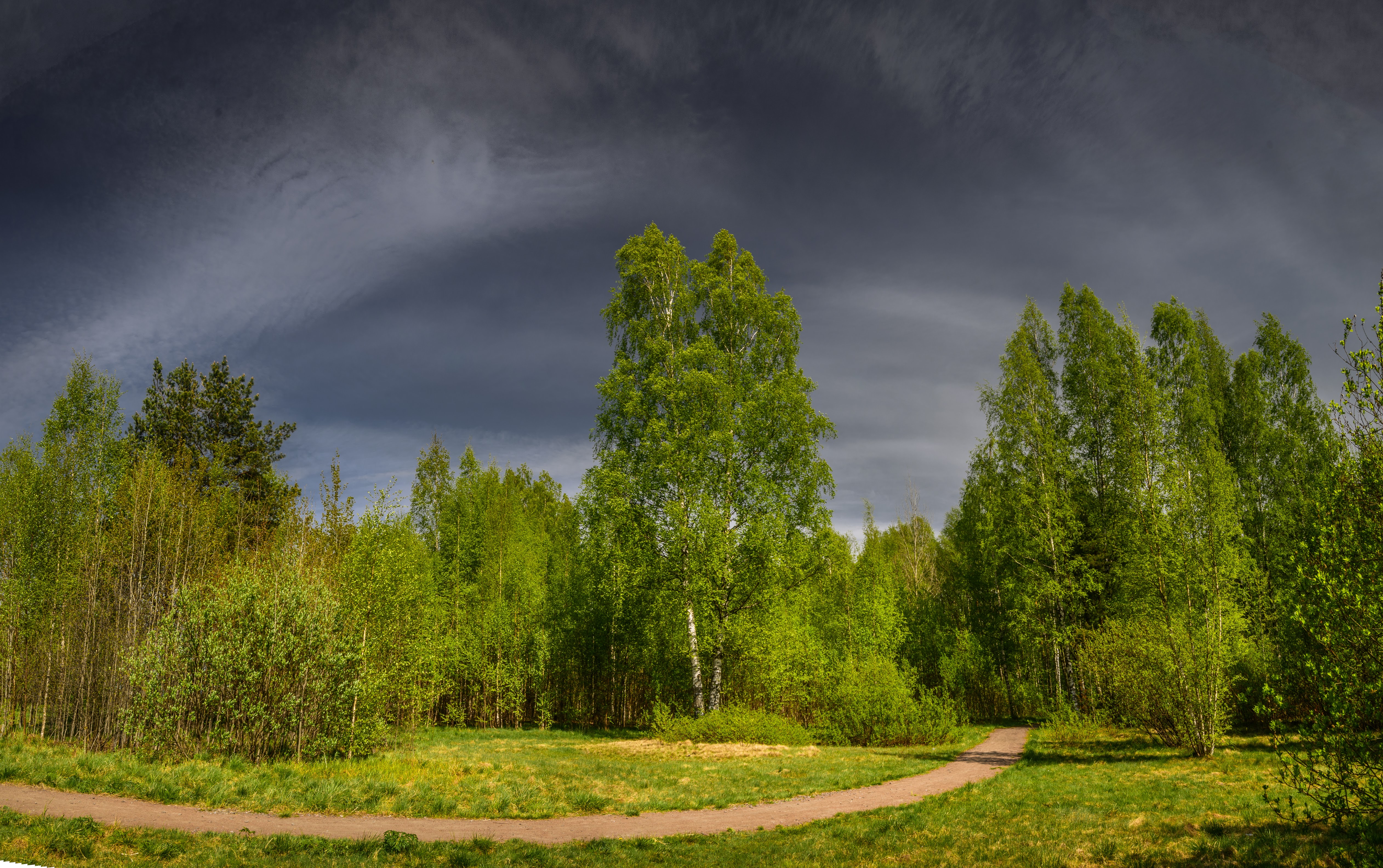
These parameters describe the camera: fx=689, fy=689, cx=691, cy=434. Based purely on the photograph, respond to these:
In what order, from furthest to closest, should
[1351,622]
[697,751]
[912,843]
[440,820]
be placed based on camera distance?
1. [697,751]
2. [440,820]
3. [912,843]
4. [1351,622]

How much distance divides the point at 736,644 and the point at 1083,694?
50.6ft

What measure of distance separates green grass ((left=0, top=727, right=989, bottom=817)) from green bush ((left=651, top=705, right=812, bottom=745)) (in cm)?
172

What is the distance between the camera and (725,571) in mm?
23656

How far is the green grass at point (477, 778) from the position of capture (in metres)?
11.6

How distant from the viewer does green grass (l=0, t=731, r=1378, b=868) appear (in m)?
7.84

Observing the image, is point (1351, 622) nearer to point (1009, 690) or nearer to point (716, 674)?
point (716, 674)

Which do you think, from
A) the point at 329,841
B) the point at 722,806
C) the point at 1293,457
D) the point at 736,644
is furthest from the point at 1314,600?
the point at 1293,457

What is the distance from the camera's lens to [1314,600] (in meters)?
7.37

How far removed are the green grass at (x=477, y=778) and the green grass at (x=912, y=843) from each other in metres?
2.74

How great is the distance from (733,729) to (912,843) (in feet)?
44.7

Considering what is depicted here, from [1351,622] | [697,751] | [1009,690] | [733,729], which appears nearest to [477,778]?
[697,751]

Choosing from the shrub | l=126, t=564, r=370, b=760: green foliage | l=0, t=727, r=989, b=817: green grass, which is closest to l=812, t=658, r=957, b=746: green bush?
l=0, t=727, r=989, b=817: green grass

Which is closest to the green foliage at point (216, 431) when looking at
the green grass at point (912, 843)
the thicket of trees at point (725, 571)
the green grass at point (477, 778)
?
the thicket of trees at point (725, 571)

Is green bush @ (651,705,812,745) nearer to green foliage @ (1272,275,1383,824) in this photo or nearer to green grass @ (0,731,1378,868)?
green grass @ (0,731,1378,868)
